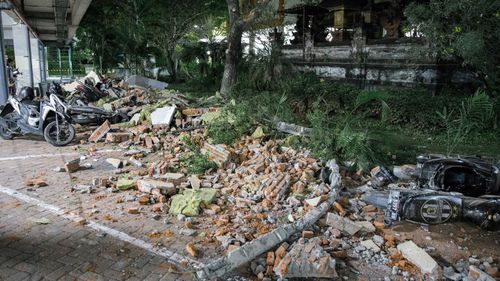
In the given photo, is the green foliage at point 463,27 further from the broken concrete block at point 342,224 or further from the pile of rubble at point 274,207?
the broken concrete block at point 342,224

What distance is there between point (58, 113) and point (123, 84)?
6872mm

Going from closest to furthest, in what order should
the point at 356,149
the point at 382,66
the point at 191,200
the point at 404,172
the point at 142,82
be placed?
the point at 191,200, the point at 404,172, the point at 356,149, the point at 382,66, the point at 142,82

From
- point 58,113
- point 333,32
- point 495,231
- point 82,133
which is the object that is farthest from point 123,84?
point 495,231

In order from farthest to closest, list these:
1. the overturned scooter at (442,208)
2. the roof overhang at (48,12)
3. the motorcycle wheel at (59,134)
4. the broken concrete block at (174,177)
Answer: the roof overhang at (48,12), the motorcycle wheel at (59,134), the broken concrete block at (174,177), the overturned scooter at (442,208)

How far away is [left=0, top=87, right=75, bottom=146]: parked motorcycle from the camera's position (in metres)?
8.12

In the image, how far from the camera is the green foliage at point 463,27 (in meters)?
7.88

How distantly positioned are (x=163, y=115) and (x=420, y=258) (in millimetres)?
6929

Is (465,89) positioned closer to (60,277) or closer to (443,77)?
(443,77)

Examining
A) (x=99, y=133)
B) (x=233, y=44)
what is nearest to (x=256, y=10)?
(x=233, y=44)

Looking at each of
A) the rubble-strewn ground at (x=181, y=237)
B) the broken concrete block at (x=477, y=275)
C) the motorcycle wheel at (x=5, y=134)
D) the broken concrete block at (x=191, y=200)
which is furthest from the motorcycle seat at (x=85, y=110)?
the broken concrete block at (x=477, y=275)

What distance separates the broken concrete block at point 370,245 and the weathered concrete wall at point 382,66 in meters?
8.29

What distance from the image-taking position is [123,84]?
1473 cm

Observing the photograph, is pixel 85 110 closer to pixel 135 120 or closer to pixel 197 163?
pixel 135 120

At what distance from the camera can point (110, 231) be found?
425 cm
